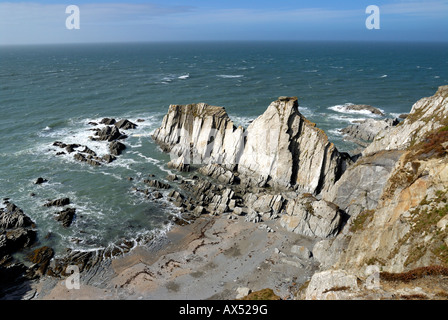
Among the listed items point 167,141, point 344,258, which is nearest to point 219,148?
point 167,141

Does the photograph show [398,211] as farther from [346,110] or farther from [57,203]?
[346,110]

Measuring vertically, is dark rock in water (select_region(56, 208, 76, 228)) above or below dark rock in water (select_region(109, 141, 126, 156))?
below

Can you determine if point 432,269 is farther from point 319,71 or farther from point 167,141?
point 319,71

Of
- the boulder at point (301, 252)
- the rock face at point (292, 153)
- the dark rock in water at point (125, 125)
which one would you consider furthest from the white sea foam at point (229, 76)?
the boulder at point (301, 252)

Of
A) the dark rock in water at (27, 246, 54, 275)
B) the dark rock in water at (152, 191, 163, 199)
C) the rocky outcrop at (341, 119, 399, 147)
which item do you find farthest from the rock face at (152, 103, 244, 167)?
the rocky outcrop at (341, 119, 399, 147)

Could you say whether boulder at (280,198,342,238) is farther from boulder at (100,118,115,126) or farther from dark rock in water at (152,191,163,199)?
boulder at (100,118,115,126)

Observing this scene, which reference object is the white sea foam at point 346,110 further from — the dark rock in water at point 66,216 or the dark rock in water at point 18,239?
the dark rock in water at point 18,239
